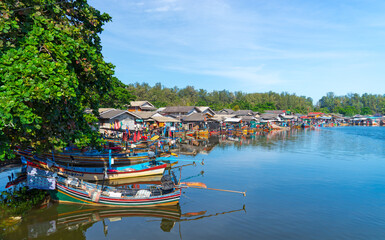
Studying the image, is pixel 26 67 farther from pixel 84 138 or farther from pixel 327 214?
pixel 327 214

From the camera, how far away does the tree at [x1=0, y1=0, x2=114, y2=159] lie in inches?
309

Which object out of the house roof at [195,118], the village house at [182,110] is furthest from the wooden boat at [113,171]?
the village house at [182,110]

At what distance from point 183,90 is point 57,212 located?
105m

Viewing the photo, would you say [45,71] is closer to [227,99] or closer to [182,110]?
[182,110]

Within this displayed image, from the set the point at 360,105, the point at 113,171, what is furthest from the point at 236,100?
the point at 113,171

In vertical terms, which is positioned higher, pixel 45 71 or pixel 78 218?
pixel 45 71

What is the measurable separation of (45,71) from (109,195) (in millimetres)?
7926

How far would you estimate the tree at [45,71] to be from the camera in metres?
7.85

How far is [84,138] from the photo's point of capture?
1142 centimetres

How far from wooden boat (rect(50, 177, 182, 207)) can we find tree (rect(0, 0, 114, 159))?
348cm

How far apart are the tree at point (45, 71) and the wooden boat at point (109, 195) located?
3.48 m

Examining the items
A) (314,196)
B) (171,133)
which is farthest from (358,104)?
(314,196)

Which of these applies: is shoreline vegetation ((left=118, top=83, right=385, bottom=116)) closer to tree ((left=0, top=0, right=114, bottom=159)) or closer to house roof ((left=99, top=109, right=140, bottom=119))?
→ house roof ((left=99, top=109, right=140, bottom=119))

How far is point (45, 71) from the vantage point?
8.16 meters
